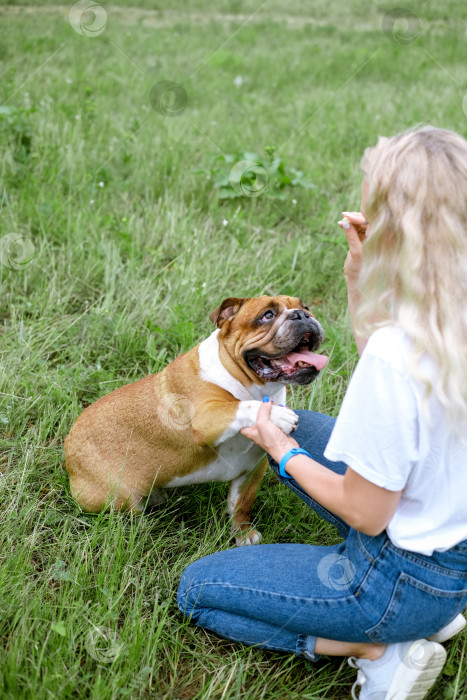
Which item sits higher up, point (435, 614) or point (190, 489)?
point (435, 614)

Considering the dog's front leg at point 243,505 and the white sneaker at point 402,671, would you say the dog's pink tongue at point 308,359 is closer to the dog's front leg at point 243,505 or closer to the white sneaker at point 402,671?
the dog's front leg at point 243,505

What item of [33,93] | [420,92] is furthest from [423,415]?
[420,92]

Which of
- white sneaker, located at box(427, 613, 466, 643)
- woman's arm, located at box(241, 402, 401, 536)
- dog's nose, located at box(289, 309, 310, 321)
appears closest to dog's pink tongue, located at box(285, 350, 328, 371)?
dog's nose, located at box(289, 309, 310, 321)

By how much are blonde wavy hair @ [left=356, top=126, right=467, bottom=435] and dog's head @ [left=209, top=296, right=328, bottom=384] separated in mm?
972

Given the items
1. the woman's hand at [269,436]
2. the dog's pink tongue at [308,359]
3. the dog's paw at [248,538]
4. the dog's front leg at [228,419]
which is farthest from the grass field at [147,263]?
the dog's pink tongue at [308,359]

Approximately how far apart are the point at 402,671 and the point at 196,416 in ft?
4.44

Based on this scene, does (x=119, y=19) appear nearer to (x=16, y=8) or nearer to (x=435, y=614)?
(x=16, y=8)

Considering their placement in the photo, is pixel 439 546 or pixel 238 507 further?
pixel 238 507

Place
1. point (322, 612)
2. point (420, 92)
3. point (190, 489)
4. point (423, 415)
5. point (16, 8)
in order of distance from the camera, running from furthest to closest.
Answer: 1. point (16, 8)
2. point (420, 92)
3. point (190, 489)
4. point (322, 612)
5. point (423, 415)

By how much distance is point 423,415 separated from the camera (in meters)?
1.97

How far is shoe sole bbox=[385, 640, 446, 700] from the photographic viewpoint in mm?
2277

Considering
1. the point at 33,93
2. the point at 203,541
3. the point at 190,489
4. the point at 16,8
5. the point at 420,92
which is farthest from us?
the point at 16,8

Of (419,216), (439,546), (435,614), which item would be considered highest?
(419,216)

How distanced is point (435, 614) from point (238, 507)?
1.24 meters
